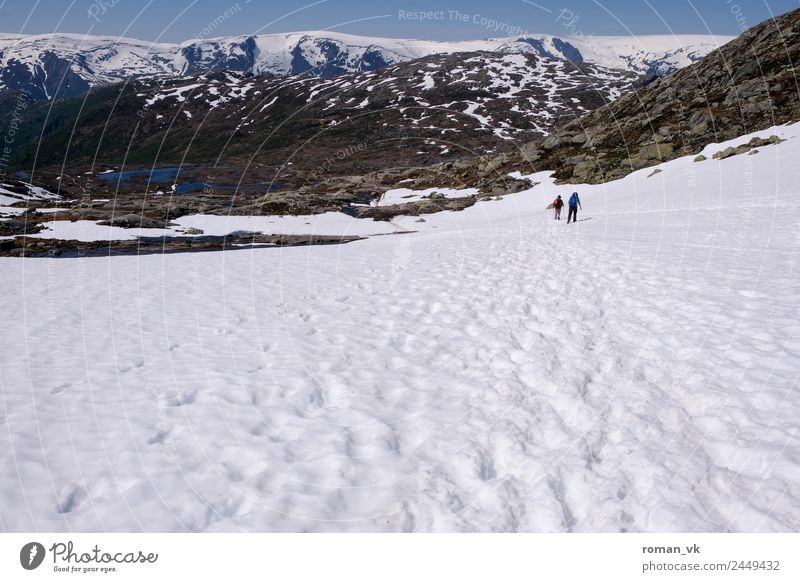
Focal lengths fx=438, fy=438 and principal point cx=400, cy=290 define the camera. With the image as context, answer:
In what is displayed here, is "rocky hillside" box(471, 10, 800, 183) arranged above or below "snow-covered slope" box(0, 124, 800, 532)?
above

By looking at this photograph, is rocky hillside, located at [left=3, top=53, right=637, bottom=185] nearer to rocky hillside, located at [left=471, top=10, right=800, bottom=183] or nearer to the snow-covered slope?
rocky hillside, located at [left=471, top=10, right=800, bottom=183]

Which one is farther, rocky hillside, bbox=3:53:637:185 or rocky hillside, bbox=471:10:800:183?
rocky hillside, bbox=3:53:637:185

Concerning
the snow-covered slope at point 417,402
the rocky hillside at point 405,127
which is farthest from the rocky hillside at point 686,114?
the rocky hillside at point 405,127

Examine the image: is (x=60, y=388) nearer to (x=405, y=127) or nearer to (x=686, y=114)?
(x=686, y=114)

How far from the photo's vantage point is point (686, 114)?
59.9 metres

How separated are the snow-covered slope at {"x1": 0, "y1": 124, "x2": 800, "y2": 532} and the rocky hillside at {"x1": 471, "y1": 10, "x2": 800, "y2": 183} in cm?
4618

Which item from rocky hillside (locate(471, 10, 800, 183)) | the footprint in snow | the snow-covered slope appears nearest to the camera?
the snow-covered slope

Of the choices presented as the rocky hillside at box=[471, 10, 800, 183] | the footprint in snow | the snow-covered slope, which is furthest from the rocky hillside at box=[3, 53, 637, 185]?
the footprint in snow

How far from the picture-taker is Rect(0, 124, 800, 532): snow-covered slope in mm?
4953

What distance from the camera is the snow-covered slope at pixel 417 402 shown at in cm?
495

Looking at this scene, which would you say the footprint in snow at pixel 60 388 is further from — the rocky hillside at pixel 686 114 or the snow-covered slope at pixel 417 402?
the rocky hillside at pixel 686 114

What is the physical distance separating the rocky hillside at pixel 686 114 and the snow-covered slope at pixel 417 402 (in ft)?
152

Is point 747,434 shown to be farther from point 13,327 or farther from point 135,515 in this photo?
point 13,327

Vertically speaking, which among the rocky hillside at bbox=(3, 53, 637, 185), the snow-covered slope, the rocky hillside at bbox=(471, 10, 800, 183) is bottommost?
the snow-covered slope
